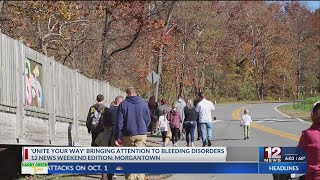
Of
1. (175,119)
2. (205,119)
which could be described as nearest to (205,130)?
(205,119)

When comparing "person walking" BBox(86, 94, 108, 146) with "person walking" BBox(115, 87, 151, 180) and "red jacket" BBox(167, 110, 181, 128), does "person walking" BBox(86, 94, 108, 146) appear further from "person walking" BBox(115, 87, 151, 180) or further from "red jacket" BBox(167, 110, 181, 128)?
"red jacket" BBox(167, 110, 181, 128)

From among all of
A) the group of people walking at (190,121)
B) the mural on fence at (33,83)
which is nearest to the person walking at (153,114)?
the group of people walking at (190,121)

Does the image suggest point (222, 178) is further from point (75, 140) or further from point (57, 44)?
point (57, 44)

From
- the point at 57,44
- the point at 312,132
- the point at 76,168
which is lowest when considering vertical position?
the point at 76,168

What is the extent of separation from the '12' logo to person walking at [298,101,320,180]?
673 millimetres

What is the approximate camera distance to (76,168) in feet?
21.5

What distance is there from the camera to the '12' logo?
6.42m

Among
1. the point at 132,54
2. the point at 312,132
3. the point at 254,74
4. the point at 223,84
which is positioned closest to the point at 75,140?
the point at 312,132

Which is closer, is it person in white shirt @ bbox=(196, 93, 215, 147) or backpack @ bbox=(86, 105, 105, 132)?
backpack @ bbox=(86, 105, 105, 132)

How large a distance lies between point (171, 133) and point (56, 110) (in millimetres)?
6728

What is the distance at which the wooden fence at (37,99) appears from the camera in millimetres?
9000

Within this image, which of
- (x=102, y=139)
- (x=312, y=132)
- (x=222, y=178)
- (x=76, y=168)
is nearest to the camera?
(x=312, y=132)

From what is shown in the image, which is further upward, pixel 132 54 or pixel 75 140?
pixel 132 54

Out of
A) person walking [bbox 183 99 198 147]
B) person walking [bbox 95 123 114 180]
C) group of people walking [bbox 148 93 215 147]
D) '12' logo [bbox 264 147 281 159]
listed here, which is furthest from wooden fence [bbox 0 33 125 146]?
'12' logo [bbox 264 147 281 159]
